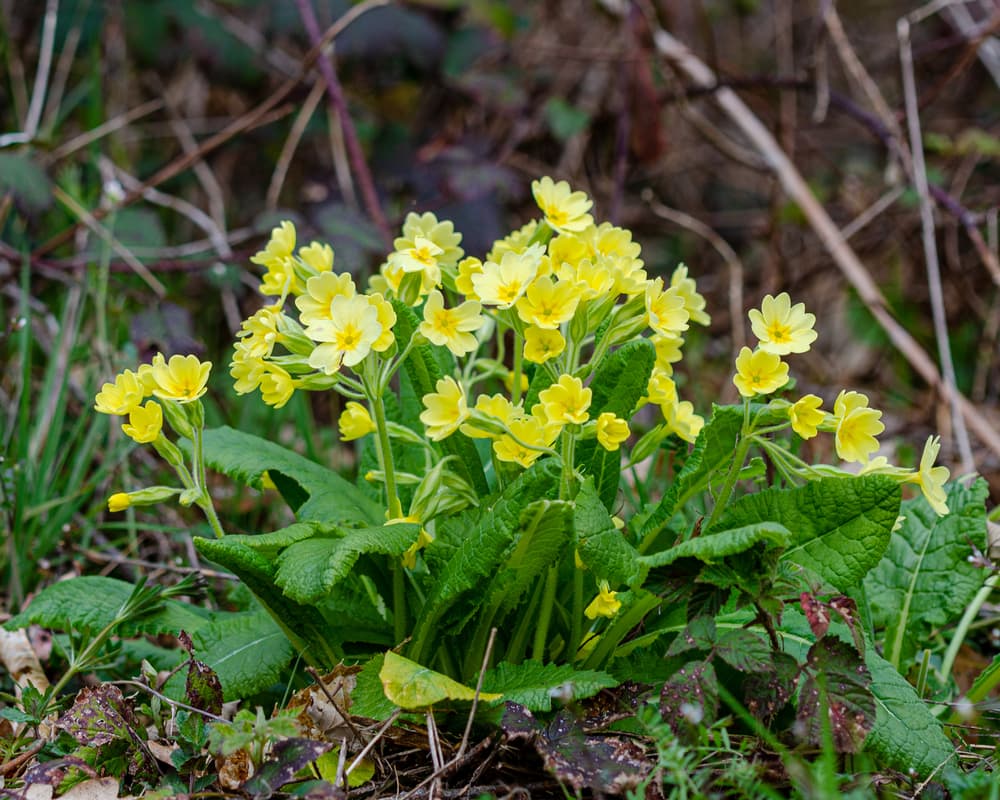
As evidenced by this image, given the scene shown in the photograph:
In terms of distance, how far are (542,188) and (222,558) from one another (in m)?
0.76

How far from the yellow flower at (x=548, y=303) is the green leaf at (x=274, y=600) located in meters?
0.52

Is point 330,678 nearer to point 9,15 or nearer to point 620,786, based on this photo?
point 620,786

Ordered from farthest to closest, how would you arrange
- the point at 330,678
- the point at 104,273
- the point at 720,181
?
the point at 720,181 < the point at 104,273 < the point at 330,678

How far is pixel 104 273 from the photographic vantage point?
2807 millimetres

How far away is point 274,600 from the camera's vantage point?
5.15 feet

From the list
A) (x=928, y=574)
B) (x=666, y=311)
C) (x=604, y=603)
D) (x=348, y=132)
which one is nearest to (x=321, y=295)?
(x=666, y=311)

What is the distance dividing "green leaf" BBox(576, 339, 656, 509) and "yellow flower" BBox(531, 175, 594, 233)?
0.70ft

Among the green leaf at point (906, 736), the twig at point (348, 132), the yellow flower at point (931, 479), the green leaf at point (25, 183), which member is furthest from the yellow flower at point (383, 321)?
the green leaf at point (25, 183)

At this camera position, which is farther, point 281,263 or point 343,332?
point 281,263

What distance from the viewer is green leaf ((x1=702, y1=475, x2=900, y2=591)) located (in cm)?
140

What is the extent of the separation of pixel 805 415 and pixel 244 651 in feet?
3.14

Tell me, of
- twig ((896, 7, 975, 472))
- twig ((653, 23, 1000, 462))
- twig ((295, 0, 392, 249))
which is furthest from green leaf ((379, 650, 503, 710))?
twig ((653, 23, 1000, 462))

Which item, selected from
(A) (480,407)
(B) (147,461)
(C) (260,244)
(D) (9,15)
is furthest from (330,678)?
(D) (9,15)

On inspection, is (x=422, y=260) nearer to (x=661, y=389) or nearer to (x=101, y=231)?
(x=661, y=389)
